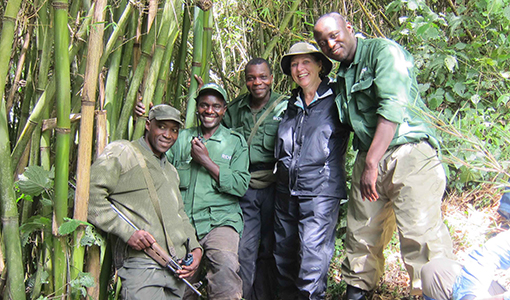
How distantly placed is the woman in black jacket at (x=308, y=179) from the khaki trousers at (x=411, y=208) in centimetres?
21

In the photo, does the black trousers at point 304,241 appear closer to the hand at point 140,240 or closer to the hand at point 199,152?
the hand at point 199,152

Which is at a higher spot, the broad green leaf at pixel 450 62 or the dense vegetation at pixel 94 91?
the broad green leaf at pixel 450 62

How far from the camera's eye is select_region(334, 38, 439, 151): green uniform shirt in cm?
243

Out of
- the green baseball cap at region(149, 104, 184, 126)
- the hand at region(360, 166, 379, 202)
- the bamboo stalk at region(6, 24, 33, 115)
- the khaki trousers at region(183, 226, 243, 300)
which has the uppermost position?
the bamboo stalk at region(6, 24, 33, 115)

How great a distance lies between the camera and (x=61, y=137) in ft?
6.94

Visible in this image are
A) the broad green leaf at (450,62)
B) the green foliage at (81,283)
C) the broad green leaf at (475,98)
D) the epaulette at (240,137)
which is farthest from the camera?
the broad green leaf at (475,98)

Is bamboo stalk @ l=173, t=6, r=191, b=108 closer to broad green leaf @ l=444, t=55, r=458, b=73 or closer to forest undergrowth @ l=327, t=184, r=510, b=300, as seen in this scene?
forest undergrowth @ l=327, t=184, r=510, b=300

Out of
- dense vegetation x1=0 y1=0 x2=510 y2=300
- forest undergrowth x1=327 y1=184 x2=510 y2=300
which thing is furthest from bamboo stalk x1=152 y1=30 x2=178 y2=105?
forest undergrowth x1=327 y1=184 x2=510 y2=300

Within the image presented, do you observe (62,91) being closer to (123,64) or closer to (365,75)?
(123,64)

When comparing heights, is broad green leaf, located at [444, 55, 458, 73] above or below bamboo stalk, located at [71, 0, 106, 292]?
above

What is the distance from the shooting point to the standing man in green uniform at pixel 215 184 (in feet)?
8.82

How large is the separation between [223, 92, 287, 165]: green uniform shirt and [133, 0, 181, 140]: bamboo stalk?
0.78 metres

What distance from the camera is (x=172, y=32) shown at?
2707mm

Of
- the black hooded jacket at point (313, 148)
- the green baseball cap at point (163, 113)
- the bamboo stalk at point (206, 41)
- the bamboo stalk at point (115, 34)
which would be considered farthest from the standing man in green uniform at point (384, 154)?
the bamboo stalk at point (115, 34)
